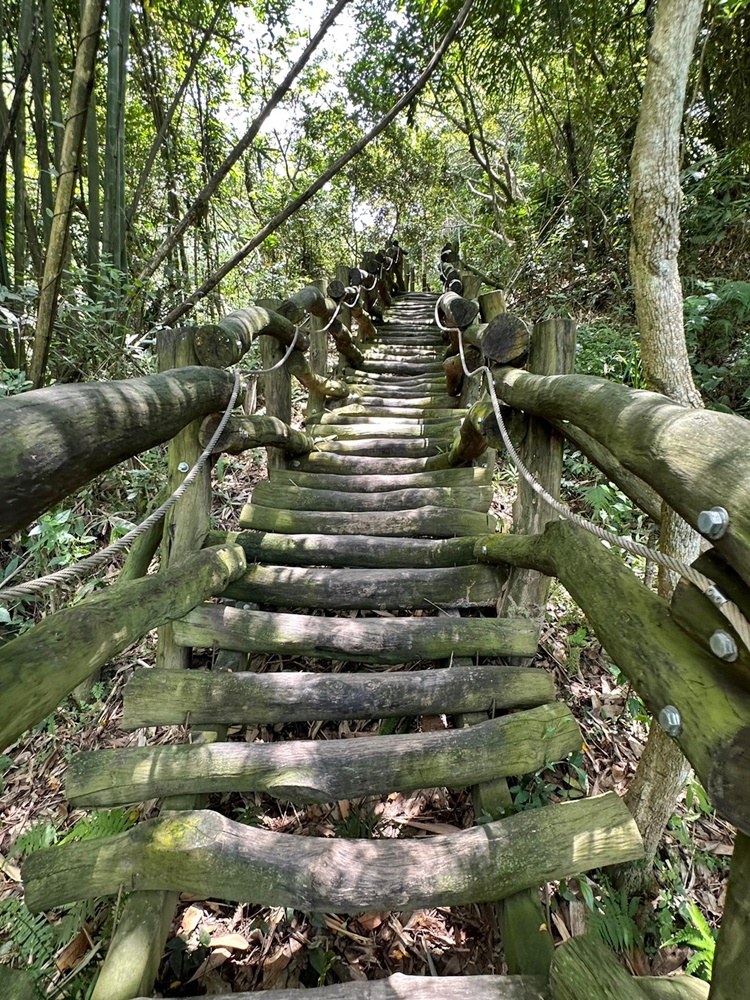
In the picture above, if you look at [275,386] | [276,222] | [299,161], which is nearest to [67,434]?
[275,386]

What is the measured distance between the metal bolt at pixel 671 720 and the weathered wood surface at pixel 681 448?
361 mm

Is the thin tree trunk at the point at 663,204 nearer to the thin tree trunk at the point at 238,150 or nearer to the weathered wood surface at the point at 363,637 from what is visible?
the weathered wood surface at the point at 363,637

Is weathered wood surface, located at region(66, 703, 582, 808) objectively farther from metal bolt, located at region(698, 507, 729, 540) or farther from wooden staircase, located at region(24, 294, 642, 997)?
metal bolt, located at region(698, 507, 729, 540)

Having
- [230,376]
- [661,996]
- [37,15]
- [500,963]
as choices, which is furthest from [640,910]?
[37,15]

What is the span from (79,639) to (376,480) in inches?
88.2

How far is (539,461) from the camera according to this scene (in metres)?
2.47

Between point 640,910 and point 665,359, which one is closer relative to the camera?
point 640,910

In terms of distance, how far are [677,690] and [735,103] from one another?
701 cm

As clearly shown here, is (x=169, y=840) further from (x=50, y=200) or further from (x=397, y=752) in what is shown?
(x=50, y=200)

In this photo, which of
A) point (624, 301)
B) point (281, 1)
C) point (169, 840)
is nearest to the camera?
point (169, 840)

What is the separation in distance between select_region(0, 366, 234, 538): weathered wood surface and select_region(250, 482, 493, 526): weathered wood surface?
1.38 metres

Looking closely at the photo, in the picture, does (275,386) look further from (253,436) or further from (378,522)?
(378,522)

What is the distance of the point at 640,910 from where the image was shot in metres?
1.84

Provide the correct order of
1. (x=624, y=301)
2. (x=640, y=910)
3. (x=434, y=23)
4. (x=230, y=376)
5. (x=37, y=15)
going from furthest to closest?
(x=434, y=23) < (x=624, y=301) < (x=37, y=15) < (x=230, y=376) < (x=640, y=910)
